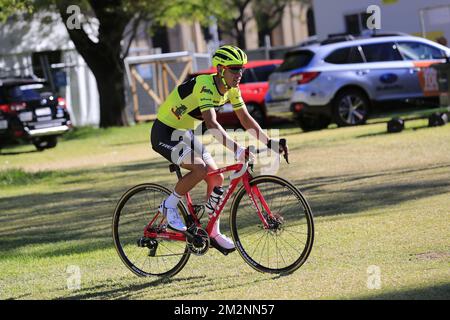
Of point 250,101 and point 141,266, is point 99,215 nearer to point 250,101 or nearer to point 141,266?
point 141,266

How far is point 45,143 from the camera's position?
28.7 meters

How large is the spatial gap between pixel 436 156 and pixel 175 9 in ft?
64.9

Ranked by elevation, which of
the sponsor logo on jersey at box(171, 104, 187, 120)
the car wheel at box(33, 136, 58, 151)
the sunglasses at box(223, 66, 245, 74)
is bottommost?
the car wheel at box(33, 136, 58, 151)

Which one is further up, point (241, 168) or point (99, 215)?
point (241, 168)

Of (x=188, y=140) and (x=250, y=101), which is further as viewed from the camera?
(x=250, y=101)

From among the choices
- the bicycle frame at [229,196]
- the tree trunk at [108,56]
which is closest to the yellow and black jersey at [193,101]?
the bicycle frame at [229,196]

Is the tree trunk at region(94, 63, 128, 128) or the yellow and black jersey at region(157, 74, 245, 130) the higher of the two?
the yellow and black jersey at region(157, 74, 245, 130)

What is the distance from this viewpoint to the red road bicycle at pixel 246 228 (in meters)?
8.50

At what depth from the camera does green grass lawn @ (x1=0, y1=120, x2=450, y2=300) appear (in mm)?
8289

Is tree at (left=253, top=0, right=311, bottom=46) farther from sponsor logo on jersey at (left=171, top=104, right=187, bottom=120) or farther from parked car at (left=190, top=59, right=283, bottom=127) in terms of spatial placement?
sponsor logo on jersey at (left=171, top=104, right=187, bottom=120)

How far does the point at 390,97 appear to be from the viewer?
24859mm

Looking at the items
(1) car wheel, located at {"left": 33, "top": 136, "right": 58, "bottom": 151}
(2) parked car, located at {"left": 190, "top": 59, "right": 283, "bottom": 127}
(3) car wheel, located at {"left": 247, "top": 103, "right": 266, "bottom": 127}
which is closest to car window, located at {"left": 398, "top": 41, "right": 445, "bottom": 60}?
(2) parked car, located at {"left": 190, "top": 59, "right": 283, "bottom": 127}

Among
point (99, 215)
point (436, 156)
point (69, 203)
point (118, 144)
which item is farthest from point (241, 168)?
point (118, 144)

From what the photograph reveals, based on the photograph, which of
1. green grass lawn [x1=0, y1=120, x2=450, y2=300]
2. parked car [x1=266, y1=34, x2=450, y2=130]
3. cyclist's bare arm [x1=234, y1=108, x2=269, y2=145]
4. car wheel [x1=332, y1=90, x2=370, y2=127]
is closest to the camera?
green grass lawn [x1=0, y1=120, x2=450, y2=300]
